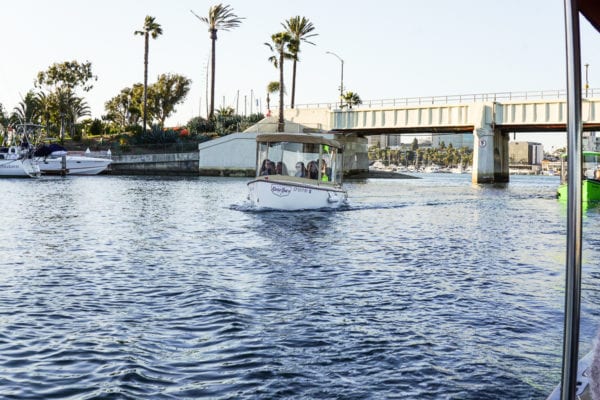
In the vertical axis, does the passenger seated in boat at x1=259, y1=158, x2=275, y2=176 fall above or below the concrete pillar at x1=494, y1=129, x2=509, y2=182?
below

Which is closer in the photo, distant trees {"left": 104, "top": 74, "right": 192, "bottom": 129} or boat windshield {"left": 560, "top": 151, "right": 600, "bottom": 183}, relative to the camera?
boat windshield {"left": 560, "top": 151, "right": 600, "bottom": 183}

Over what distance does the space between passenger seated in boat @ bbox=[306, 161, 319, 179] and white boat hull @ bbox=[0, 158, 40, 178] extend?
3737 centimetres

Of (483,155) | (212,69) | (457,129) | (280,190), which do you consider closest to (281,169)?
(280,190)

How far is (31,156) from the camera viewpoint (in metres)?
58.8

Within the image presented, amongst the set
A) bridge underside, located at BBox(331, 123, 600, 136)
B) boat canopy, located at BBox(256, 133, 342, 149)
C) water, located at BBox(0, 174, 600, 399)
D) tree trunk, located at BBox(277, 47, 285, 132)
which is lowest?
water, located at BBox(0, 174, 600, 399)

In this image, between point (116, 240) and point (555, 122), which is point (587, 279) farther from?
point (555, 122)

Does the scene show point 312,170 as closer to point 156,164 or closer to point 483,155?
point 483,155

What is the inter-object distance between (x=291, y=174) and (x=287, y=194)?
998 millimetres

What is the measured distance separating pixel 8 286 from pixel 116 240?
6.73 m

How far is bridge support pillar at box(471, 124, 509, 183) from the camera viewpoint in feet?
210

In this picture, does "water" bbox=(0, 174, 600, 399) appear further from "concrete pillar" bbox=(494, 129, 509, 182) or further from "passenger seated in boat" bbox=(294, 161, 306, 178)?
"concrete pillar" bbox=(494, 129, 509, 182)

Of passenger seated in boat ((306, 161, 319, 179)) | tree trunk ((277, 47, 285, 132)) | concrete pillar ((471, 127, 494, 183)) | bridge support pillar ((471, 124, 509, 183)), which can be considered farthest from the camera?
tree trunk ((277, 47, 285, 132))

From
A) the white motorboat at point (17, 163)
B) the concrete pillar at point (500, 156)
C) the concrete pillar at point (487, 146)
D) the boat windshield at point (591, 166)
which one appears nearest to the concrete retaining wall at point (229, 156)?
the white motorboat at point (17, 163)

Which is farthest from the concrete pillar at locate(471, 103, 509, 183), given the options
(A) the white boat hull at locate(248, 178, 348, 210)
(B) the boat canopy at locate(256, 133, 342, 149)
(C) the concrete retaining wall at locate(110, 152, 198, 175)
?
(A) the white boat hull at locate(248, 178, 348, 210)
